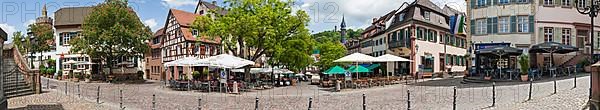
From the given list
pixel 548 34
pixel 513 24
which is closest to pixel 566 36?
pixel 548 34

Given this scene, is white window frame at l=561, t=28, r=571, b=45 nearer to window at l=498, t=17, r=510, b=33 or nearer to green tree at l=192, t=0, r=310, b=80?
window at l=498, t=17, r=510, b=33

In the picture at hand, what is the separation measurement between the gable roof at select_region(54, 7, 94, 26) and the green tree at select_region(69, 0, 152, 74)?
13887 mm

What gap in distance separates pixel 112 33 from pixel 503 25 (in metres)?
26.0

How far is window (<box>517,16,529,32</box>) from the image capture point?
89.0 ft

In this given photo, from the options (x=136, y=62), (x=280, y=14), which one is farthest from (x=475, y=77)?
(x=136, y=62)

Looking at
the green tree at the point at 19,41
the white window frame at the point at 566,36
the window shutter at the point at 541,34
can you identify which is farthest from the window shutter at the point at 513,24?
the green tree at the point at 19,41

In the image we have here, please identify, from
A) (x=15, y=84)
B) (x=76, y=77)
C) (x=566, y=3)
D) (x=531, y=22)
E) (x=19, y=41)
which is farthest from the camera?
→ (x=19, y=41)

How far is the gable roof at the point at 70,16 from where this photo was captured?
47.7 metres

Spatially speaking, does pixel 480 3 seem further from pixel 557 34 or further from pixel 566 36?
pixel 566 36

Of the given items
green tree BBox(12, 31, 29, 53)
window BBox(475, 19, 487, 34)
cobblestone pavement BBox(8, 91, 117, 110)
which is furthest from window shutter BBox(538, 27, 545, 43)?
green tree BBox(12, 31, 29, 53)

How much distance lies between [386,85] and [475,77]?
4.90 meters

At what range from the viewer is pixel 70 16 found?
4919cm

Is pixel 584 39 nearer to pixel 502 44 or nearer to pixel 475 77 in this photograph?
pixel 502 44

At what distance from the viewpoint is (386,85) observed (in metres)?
25.3
